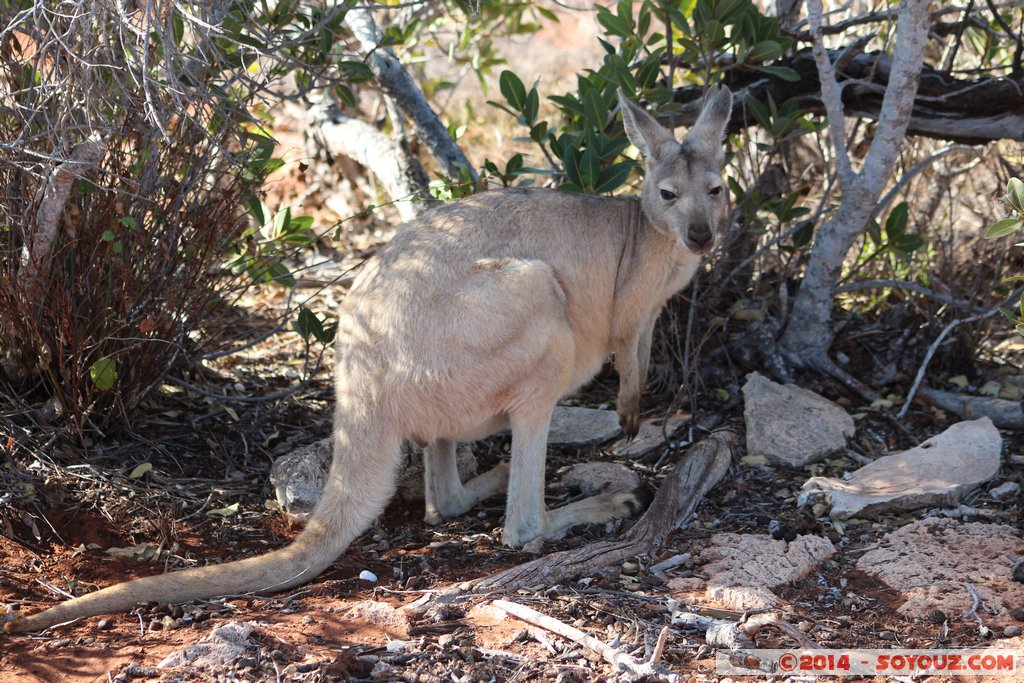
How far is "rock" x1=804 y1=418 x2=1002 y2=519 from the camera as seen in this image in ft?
15.7

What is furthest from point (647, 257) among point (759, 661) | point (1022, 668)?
point (1022, 668)

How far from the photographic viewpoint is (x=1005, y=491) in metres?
4.91

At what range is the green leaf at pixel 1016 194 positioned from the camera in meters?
4.31

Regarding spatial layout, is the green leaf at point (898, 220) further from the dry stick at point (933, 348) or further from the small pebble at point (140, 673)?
the small pebble at point (140, 673)

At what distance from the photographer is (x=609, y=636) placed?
378cm

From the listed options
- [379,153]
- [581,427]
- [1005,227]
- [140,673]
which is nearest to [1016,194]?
[1005,227]

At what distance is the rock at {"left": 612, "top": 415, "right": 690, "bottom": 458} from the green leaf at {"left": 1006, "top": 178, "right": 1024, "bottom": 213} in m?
2.13

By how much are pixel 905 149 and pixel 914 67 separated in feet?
6.39

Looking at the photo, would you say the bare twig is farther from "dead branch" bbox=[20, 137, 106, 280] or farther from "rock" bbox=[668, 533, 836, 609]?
"dead branch" bbox=[20, 137, 106, 280]

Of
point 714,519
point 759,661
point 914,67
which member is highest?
point 914,67

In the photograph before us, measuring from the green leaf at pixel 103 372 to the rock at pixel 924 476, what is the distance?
3.39 metres

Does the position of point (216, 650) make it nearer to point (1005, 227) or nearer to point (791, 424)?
point (791, 424)

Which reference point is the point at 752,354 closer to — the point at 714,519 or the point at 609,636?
the point at 714,519

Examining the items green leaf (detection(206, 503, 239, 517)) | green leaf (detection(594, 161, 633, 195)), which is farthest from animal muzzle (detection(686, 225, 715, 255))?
green leaf (detection(206, 503, 239, 517))
